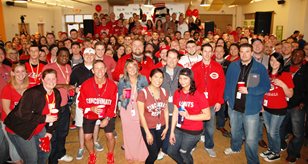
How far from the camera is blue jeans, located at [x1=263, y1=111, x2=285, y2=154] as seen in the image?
372cm

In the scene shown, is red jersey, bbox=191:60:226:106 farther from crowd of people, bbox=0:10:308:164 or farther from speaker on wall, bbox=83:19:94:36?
speaker on wall, bbox=83:19:94:36

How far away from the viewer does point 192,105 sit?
307 centimetres

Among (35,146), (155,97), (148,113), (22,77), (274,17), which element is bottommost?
(35,146)

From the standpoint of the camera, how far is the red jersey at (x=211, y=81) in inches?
153

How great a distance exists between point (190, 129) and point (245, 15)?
63.4ft

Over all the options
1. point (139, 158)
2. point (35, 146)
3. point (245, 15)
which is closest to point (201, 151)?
point (139, 158)

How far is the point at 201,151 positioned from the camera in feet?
14.4

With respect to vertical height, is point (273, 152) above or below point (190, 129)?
below

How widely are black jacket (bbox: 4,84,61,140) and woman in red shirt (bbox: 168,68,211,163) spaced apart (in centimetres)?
168

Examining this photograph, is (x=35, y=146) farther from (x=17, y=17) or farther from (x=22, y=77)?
(x=17, y=17)

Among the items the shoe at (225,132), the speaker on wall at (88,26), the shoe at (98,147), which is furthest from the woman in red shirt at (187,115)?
the speaker on wall at (88,26)

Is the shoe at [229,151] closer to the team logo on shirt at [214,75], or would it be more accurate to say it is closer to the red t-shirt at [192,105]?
the team logo on shirt at [214,75]

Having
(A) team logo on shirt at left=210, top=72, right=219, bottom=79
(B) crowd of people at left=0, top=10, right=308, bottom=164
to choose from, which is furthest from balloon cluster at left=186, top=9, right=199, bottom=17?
(A) team logo on shirt at left=210, top=72, right=219, bottom=79

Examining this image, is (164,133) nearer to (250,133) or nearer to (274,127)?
(250,133)
